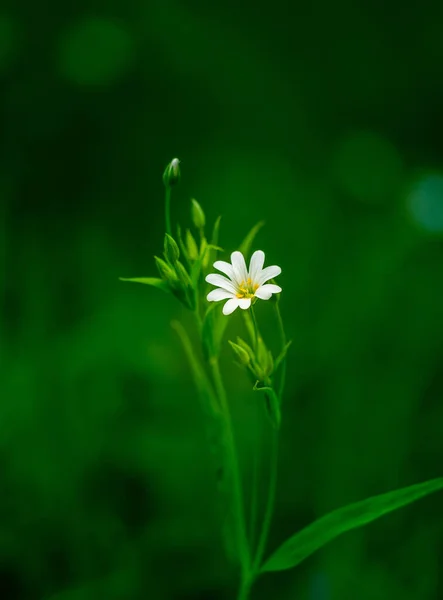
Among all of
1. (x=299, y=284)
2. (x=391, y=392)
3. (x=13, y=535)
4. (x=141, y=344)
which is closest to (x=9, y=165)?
(x=141, y=344)

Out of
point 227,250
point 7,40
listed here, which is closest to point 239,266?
point 227,250

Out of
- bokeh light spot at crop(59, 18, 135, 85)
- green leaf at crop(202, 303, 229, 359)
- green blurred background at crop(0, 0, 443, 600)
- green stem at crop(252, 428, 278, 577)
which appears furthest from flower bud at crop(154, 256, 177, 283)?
bokeh light spot at crop(59, 18, 135, 85)

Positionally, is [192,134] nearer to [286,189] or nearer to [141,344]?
[286,189]

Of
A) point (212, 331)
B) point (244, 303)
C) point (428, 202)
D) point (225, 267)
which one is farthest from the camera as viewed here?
point (428, 202)

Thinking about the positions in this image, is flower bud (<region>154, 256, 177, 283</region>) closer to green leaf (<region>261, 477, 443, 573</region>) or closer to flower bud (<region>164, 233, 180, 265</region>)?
flower bud (<region>164, 233, 180, 265</region>)

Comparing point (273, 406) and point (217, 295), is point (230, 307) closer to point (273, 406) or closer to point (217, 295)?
point (217, 295)
